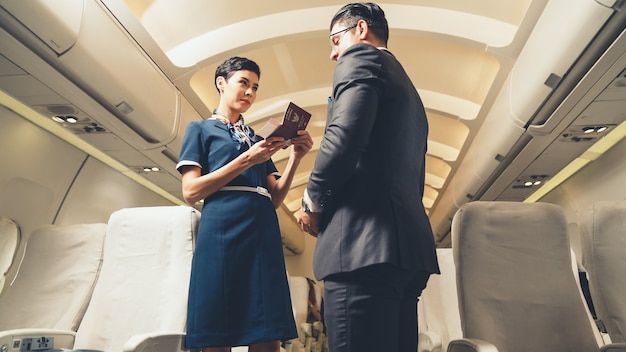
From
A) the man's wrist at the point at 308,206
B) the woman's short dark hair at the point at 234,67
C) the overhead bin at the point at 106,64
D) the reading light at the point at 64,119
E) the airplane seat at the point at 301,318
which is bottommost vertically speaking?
the airplane seat at the point at 301,318

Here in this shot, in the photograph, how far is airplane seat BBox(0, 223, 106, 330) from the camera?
2682 millimetres

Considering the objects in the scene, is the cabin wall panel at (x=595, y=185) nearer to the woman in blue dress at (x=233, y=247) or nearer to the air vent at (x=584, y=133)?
the air vent at (x=584, y=133)

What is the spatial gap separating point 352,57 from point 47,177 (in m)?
4.68

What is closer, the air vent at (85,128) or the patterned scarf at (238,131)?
the patterned scarf at (238,131)

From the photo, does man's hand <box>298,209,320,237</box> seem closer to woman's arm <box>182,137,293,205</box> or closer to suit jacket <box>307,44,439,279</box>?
suit jacket <box>307,44,439,279</box>

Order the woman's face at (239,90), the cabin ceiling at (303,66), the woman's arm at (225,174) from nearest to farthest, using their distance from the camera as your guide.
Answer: the woman's arm at (225,174)
the woman's face at (239,90)
the cabin ceiling at (303,66)

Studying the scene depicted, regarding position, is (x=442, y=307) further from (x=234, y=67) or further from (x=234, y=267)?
(x=234, y=67)

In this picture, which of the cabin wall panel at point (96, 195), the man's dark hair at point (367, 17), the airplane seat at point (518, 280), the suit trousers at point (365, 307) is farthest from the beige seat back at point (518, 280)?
the cabin wall panel at point (96, 195)

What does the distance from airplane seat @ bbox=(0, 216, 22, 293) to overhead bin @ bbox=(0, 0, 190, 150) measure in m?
1.60

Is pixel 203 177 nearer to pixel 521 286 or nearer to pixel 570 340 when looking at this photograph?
pixel 521 286

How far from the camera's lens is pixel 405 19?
420cm

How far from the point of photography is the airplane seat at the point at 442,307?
345 centimetres

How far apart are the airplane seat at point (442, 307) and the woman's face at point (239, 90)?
8.13 feet

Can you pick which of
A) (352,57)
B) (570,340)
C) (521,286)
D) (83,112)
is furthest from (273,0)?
(570,340)
